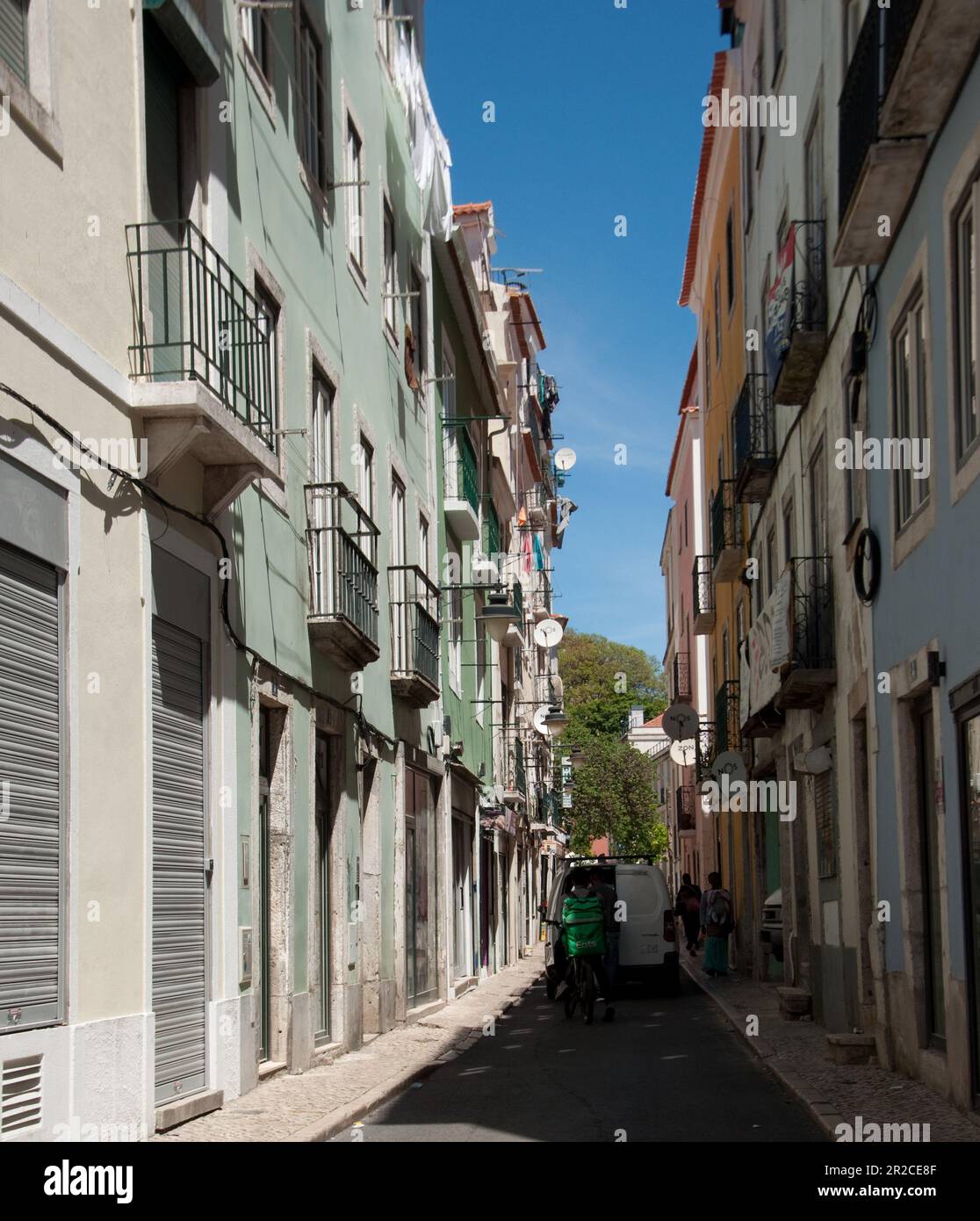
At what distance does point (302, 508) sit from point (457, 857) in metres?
13.9

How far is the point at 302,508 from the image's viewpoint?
15.4 metres

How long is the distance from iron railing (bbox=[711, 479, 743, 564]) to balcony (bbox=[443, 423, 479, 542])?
407 centimetres

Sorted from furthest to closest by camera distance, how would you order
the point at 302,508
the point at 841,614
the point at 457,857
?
the point at 457,857
the point at 841,614
the point at 302,508

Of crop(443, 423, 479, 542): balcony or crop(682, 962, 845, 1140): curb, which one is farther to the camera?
crop(443, 423, 479, 542): balcony

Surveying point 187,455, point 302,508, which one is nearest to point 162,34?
point 187,455

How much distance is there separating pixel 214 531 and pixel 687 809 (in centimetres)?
4135

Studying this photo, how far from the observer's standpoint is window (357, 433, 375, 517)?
18.7 metres

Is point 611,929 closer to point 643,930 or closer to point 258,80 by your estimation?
point 643,930

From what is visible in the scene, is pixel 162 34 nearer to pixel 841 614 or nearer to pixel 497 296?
pixel 841 614

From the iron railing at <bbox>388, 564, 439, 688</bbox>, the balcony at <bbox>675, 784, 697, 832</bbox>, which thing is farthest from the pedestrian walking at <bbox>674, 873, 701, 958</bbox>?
the iron railing at <bbox>388, 564, 439, 688</bbox>

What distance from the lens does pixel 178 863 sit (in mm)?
11352

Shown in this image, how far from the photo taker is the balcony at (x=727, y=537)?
26891mm

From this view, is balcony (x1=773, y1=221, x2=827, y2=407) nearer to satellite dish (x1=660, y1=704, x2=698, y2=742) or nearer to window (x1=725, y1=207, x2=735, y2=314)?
window (x1=725, y1=207, x2=735, y2=314)

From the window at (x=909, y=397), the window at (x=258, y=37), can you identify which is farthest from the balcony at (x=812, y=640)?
the window at (x=258, y=37)
